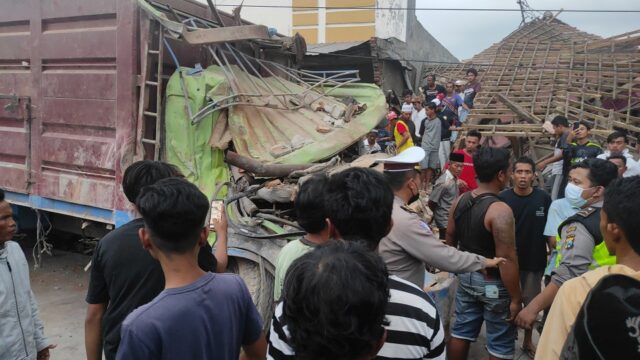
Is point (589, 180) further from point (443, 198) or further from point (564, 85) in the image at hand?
point (564, 85)

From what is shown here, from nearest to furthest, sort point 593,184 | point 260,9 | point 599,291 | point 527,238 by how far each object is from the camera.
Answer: point 599,291
point 593,184
point 527,238
point 260,9

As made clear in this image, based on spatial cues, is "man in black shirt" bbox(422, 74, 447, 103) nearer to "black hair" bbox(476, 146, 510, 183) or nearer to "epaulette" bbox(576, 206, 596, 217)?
"black hair" bbox(476, 146, 510, 183)

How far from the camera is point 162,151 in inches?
150

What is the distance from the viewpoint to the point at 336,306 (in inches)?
36.6

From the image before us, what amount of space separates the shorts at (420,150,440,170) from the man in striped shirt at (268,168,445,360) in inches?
226

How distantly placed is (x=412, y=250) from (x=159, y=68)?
103 inches

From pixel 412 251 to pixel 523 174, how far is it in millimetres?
1427

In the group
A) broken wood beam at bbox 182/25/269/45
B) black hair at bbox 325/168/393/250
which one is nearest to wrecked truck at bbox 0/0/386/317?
broken wood beam at bbox 182/25/269/45

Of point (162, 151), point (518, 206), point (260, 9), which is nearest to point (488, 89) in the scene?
point (518, 206)

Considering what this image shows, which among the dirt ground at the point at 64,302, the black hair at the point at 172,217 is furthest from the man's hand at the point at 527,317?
the black hair at the point at 172,217

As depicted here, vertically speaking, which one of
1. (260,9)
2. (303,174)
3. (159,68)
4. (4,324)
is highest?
(260,9)

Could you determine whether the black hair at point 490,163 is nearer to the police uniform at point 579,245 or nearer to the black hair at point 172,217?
the police uniform at point 579,245

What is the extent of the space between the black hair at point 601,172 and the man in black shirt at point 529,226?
1.38 ft

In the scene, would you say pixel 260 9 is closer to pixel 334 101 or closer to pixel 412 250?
pixel 334 101
